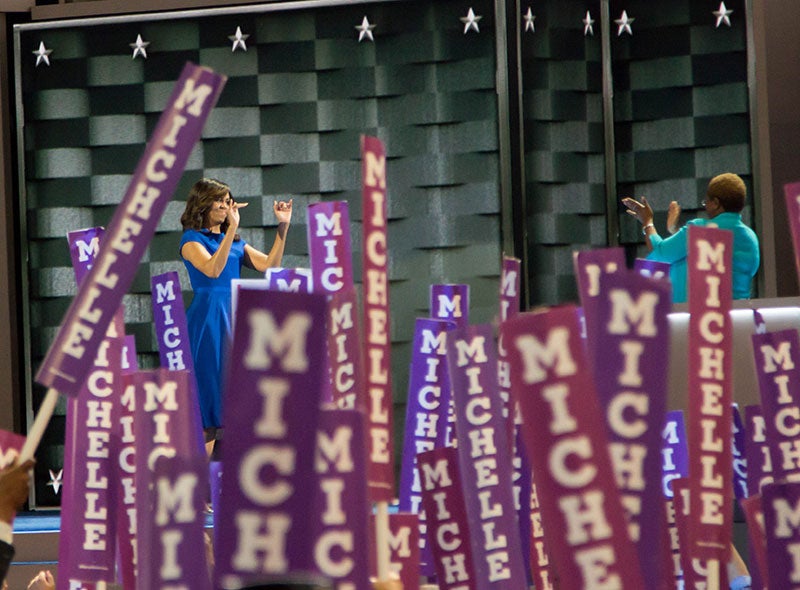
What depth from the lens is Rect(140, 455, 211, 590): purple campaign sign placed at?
1.07 m

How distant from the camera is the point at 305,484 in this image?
3.03 ft

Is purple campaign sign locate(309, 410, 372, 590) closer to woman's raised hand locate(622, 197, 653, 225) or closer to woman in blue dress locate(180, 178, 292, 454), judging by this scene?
woman in blue dress locate(180, 178, 292, 454)

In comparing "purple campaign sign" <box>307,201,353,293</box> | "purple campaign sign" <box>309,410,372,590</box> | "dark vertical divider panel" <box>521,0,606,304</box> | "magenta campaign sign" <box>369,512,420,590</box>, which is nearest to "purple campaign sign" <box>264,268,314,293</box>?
"purple campaign sign" <box>307,201,353,293</box>

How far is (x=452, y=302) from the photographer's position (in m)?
1.95

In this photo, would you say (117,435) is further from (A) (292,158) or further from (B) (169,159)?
(A) (292,158)

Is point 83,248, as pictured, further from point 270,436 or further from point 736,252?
point 736,252

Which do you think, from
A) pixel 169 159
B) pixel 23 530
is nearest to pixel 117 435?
pixel 169 159

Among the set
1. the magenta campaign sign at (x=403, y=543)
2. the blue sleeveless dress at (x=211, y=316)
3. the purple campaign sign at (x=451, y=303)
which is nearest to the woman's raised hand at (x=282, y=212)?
Result: the blue sleeveless dress at (x=211, y=316)

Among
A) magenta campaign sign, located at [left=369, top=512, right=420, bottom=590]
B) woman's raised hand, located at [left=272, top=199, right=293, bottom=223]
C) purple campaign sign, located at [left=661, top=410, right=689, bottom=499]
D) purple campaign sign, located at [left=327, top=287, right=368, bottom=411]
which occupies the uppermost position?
woman's raised hand, located at [left=272, top=199, right=293, bottom=223]

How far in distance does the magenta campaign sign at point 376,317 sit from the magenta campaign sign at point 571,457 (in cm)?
45

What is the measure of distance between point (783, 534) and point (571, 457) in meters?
0.46

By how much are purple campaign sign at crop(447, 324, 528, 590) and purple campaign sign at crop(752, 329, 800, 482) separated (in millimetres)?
293

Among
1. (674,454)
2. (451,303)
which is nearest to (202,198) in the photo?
(674,454)

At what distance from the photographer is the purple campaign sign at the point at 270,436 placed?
0.91 metres
